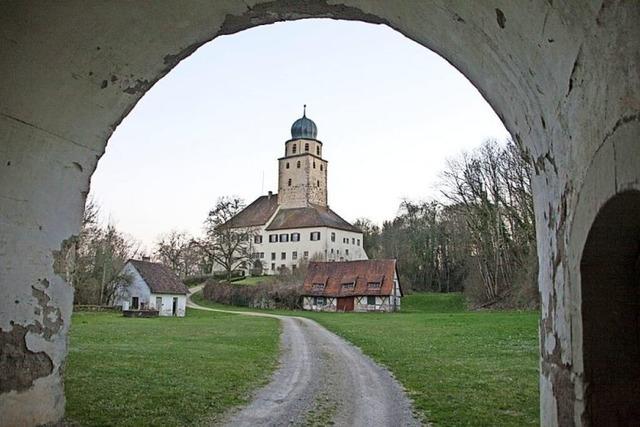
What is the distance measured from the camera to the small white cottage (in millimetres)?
46219

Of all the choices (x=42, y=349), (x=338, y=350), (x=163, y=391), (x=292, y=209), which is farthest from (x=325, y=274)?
(x=42, y=349)

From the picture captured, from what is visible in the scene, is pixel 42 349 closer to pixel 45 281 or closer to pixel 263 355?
pixel 45 281

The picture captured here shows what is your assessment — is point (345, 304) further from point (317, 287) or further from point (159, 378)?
point (159, 378)

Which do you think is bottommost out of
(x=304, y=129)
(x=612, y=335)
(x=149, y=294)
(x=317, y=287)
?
(x=612, y=335)

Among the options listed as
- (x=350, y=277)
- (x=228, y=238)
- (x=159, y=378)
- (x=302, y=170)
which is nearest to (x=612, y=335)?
(x=159, y=378)

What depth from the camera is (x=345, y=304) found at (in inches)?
1966

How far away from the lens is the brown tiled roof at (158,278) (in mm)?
46781

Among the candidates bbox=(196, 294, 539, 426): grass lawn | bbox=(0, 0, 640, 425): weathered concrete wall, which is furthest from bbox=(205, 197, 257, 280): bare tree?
bbox=(0, 0, 640, 425): weathered concrete wall

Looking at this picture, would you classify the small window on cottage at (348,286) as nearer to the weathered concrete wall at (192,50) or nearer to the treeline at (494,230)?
the treeline at (494,230)

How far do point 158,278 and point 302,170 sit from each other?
111 feet

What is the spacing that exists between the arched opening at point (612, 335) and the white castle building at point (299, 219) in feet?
210

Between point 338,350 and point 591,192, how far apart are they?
14.5m

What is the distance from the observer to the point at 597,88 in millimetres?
2426

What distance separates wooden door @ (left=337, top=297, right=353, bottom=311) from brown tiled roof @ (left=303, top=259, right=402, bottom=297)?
60cm
